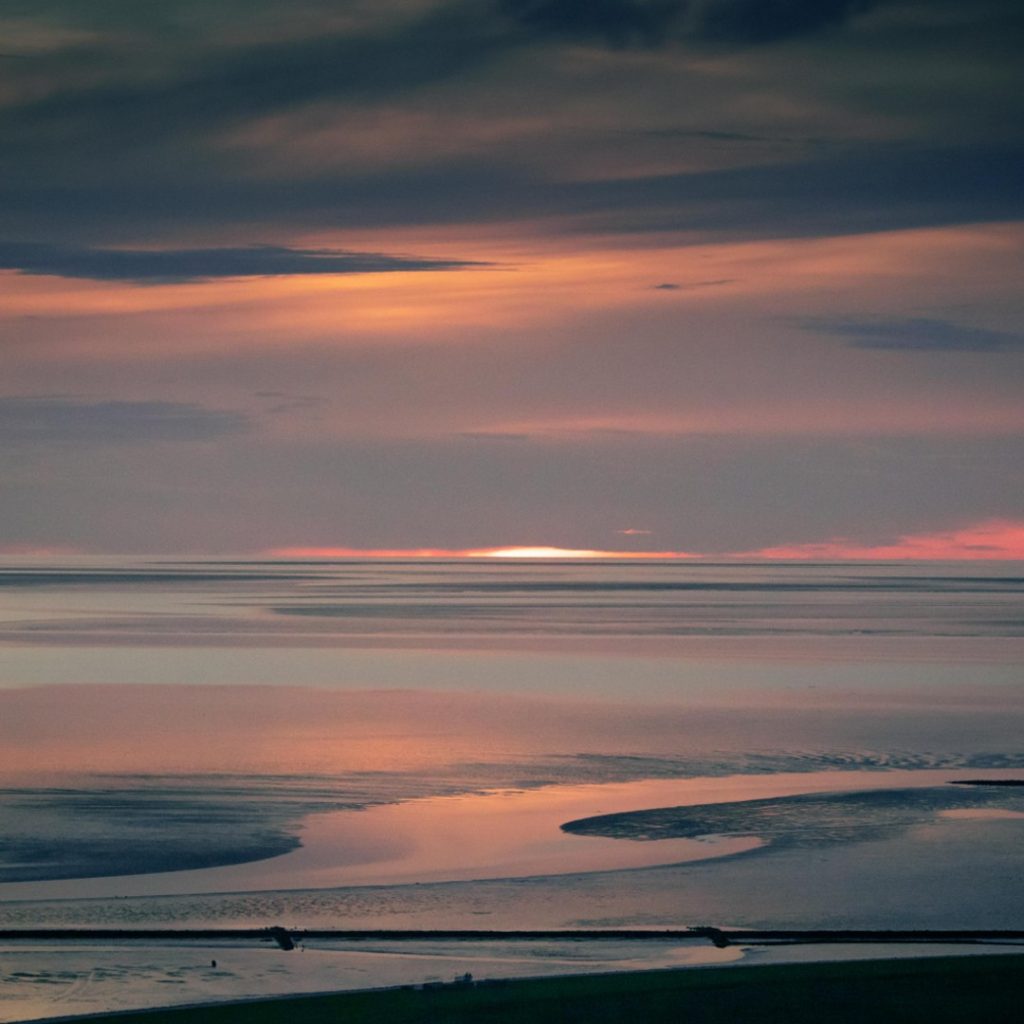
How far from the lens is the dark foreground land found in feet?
42.8

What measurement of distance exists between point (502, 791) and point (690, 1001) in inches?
478

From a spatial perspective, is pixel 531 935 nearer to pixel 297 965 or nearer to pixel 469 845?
pixel 297 965

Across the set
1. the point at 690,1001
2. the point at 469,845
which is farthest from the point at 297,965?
the point at 469,845

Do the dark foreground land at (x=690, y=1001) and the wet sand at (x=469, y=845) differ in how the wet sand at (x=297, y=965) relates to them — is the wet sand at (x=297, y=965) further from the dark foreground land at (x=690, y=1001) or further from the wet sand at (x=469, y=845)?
the wet sand at (x=469, y=845)

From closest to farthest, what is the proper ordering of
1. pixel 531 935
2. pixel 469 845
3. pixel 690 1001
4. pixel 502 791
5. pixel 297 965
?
pixel 690 1001, pixel 297 965, pixel 531 935, pixel 469 845, pixel 502 791

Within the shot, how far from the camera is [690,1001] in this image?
44.2ft

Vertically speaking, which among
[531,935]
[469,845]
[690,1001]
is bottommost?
[690,1001]

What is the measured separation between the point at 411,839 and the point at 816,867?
208 inches

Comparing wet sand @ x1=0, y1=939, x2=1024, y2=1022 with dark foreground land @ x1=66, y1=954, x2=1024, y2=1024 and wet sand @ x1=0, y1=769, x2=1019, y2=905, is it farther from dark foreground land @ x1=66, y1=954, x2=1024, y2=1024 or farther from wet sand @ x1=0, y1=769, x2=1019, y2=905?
wet sand @ x1=0, y1=769, x2=1019, y2=905

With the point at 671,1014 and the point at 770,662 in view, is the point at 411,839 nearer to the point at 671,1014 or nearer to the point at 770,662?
the point at 671,1014

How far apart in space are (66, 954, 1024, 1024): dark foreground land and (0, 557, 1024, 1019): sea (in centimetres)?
92

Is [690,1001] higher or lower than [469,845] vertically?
lower

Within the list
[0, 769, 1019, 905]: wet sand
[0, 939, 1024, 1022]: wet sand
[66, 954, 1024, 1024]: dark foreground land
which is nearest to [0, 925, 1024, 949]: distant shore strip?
[0, 939, 1024, 1022]: wet sand

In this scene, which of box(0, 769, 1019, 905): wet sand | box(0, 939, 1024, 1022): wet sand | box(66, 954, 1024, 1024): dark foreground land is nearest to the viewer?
box(66, 954, 1024, 1024): dark foreground land
